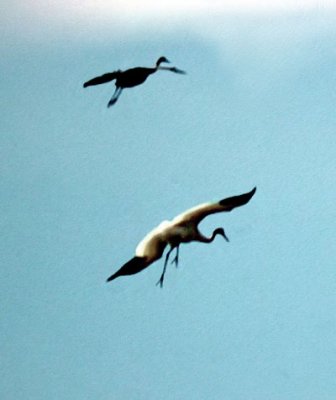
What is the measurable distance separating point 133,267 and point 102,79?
635 mm

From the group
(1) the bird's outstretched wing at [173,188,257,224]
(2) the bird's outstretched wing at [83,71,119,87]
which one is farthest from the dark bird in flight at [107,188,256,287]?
(2) the bird's outstretched wing at [83,71,119,87]

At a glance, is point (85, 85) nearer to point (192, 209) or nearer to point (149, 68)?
point (149, 68)

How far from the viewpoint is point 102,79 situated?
473cm

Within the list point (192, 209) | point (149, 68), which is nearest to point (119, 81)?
point (149, 68)

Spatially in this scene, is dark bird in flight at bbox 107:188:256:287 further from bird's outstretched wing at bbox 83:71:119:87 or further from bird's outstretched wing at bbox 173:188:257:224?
bird's outstretched wing at bbox 83:71:119:87

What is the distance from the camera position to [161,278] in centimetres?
472

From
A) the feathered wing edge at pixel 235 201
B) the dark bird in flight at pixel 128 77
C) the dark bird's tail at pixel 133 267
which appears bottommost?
the dark bird's tail at pixel 133 267

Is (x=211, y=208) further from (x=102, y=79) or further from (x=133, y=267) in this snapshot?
(x=102, y=79)

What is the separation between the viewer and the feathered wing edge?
15.7ft

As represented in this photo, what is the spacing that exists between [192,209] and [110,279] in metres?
0.36

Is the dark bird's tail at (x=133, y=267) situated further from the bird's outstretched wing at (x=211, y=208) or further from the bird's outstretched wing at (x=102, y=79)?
the bird's outstretched wing at (x=102, y=79)

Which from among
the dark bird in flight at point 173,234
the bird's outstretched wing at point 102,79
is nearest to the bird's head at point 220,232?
the dark bird in flight at point 173,234

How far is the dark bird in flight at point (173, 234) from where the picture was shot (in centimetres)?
475

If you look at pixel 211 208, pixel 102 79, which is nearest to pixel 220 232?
pixel 211 208
